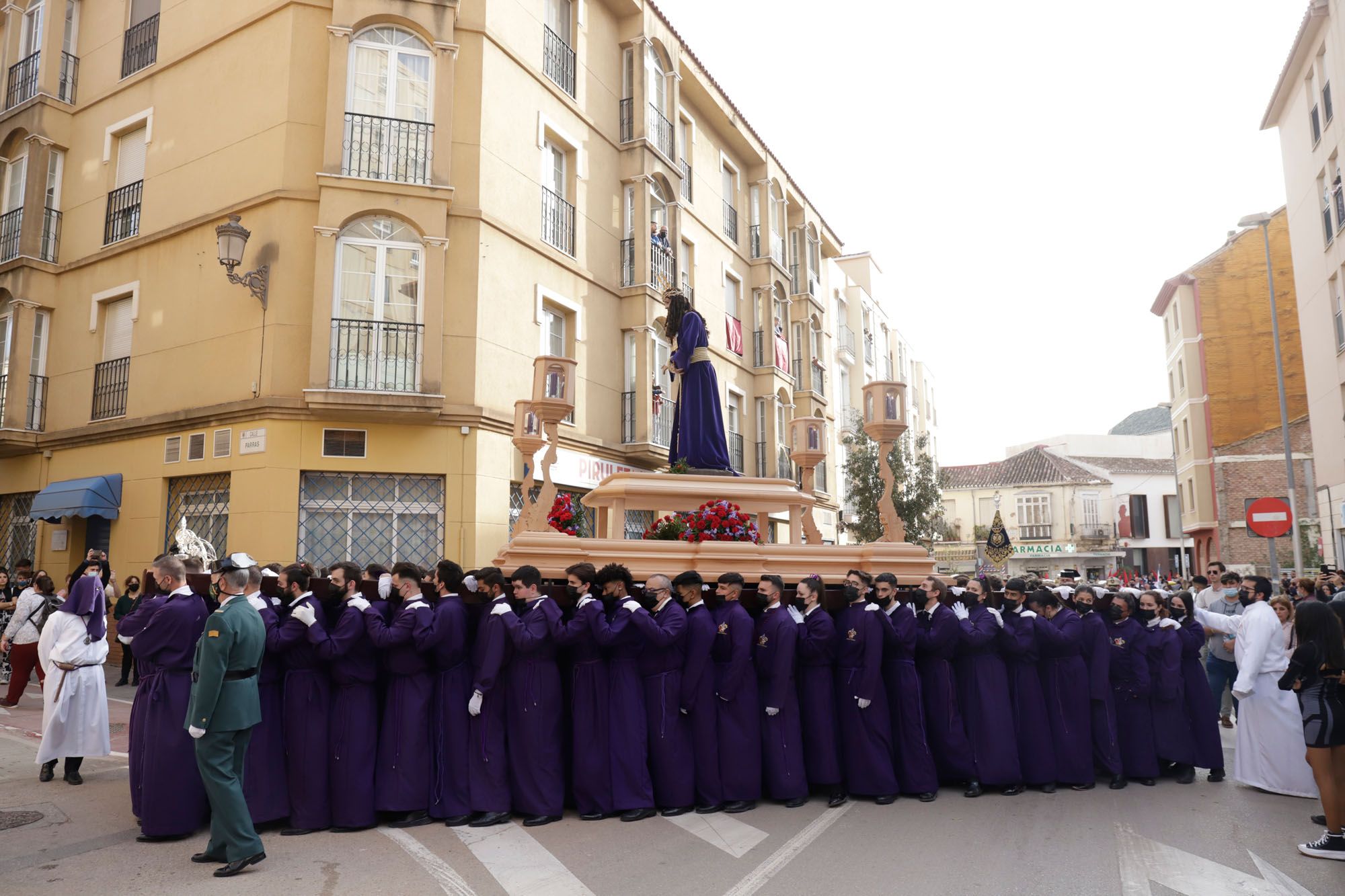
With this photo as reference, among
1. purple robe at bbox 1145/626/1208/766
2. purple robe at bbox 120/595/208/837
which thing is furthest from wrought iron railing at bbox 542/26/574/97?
purple robe at bbox 1145/626/1208/766

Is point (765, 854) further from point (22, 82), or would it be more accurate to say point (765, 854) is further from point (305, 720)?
point (22, 82)

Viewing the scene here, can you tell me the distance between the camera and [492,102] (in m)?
16.3

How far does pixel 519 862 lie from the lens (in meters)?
6.07

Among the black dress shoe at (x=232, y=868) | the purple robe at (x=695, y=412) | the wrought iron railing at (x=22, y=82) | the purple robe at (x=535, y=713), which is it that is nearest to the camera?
the black dress shoe at (x=232, y=868)

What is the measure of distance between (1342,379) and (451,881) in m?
22.3

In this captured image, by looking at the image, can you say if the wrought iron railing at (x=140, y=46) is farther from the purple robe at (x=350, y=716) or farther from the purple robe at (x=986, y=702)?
the purple robe at (x=986, y=702)

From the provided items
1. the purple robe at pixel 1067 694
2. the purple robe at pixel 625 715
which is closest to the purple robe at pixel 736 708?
the purple robe at pixel 625 715

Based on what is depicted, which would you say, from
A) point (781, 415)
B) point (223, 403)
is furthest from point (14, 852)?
point (781, 415)

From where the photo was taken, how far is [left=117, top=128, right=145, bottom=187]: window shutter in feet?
58.2

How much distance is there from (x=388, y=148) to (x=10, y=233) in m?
9.50

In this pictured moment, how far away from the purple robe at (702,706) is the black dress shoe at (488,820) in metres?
1.52

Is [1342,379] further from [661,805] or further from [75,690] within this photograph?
[75,690]

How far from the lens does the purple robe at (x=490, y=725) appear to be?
7047mm

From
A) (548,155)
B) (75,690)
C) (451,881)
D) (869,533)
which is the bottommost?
(451,881)
